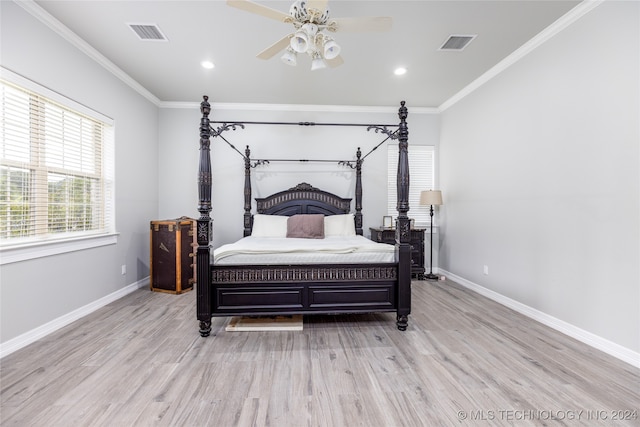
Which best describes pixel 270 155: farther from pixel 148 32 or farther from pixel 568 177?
pixel 568 177

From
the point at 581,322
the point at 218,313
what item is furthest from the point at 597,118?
the point at 218,313

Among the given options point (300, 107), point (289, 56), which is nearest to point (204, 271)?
point (289, 56)

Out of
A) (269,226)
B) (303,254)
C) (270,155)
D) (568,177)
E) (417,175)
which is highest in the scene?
(270,155)

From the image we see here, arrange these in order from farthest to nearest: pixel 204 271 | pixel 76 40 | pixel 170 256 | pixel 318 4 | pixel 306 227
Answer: pixel 306 227, pixel 170 256, pixel 76 40, pixel 204 271, pixel 318 4

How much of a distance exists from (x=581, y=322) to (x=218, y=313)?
11.2ft

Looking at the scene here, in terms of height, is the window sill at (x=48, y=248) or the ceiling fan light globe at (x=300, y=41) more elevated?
the ceiling fan light globe at (x=300, y=41)

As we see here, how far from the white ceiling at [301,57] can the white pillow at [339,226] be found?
6.43 feet

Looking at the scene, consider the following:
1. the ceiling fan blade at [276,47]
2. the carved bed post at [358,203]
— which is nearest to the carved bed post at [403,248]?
the ceiling fan blade at [276,47]

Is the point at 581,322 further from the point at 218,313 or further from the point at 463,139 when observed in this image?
the point at 218,313

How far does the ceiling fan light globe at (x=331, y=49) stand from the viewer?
6.91 ft

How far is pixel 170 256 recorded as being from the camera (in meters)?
3.89

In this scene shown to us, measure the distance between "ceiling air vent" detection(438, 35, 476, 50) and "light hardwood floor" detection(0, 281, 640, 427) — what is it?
3.04 meters

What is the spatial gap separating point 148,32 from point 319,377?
11.9ft

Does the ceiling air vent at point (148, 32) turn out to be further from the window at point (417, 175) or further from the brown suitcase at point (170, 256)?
the window at point (417, 175)
